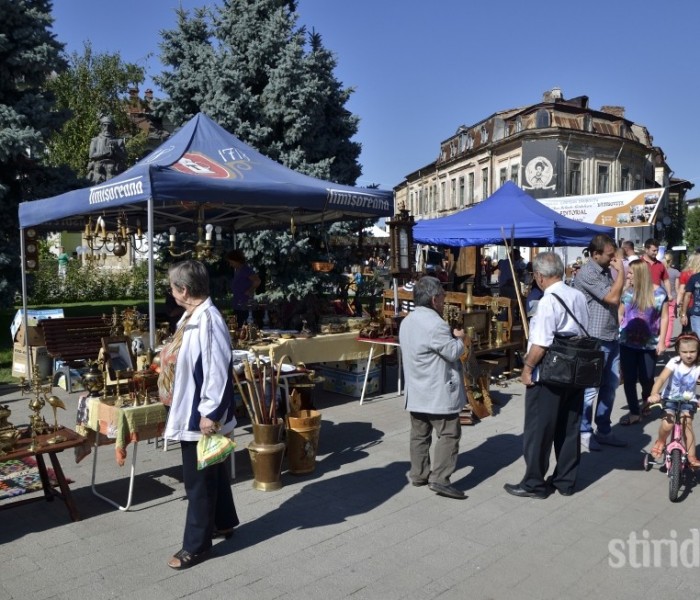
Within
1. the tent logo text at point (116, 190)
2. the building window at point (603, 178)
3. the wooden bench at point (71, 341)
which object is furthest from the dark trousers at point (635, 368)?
the building window at point (603, 178)

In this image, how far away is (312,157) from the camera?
1380cm

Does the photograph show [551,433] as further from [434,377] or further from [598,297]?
[598,297]

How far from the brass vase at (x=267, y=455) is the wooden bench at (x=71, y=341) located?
425 centimetres

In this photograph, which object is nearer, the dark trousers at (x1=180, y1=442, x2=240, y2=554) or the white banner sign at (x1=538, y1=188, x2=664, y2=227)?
the dark trousers at (x1=180, y1=442, x2=240, y2=554)

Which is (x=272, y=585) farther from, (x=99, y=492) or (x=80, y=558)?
(x=99, y=492)

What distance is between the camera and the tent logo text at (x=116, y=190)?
595 cm

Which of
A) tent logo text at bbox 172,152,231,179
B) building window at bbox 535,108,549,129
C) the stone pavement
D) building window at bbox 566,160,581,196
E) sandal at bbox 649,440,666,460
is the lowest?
the stone pavement

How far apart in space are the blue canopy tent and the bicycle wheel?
4.31 meters

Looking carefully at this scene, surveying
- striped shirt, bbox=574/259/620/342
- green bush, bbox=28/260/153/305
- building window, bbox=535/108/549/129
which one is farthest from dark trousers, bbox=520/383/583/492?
building window, bbox=535/108/549/129

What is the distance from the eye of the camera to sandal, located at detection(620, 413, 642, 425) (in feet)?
21.8

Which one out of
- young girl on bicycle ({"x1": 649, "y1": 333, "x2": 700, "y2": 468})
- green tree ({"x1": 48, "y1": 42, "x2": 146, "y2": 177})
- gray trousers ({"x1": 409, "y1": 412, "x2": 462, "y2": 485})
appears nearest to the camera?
gray trousers ({"x1": 409, "y1": 412, "x2": 462, "y2": 485})

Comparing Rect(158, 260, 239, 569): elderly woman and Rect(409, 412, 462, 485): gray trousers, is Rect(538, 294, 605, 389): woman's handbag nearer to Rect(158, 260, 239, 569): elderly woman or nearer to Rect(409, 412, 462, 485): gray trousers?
Rect(409, 412, 462, 485): gray trousers

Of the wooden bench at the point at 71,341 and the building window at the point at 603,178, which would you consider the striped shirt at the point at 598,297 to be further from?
the building window at the point at 603,178

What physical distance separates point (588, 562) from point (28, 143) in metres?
11.8
